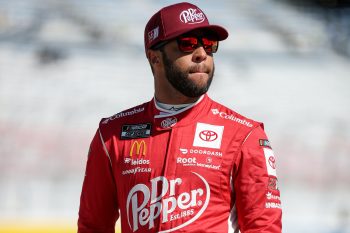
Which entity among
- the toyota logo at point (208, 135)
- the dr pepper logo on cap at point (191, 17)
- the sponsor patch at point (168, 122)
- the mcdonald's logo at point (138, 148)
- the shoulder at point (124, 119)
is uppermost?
the dr pepper logo on cap at point (191, 17)

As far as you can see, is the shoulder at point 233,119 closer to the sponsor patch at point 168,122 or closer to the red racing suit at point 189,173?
the red racing suit at point 189,173

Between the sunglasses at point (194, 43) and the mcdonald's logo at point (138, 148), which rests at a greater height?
the sunglasses at point (194, 43)

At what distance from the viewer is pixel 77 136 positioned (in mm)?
4895

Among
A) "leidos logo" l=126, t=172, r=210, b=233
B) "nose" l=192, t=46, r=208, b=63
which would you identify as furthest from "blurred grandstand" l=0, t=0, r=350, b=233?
"nose" l=192, t=46, r=208, b=63

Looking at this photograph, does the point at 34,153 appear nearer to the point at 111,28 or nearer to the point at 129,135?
the point at 111,28

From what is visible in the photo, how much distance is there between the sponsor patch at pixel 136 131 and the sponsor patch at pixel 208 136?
0.15 meters

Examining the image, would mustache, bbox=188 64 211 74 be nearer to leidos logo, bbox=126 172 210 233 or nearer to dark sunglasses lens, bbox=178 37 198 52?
dark sunglasses lens, bbox=178 37 198 52

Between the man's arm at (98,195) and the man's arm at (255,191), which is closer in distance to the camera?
the man's arm at (255,191)

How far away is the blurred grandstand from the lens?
4770mm

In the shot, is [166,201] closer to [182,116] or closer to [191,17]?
[182,116]

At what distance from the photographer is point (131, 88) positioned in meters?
5.08

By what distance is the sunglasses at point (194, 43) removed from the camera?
2391 mm

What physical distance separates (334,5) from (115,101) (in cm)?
144

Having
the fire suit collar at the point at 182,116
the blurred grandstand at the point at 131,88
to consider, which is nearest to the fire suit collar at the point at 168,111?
the fire suit collar at the point at 182,116
